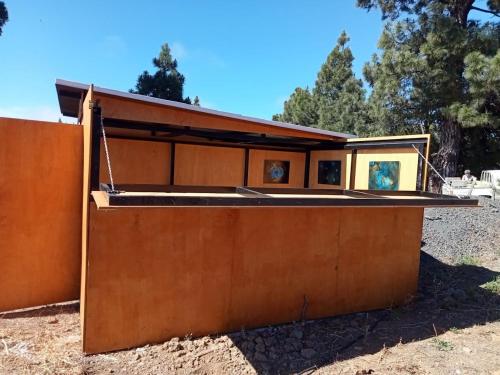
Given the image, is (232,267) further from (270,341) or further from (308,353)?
(308,353)

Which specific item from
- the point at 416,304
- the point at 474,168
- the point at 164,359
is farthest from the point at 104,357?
the point at 474,168

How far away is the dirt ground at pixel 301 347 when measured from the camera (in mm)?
4395

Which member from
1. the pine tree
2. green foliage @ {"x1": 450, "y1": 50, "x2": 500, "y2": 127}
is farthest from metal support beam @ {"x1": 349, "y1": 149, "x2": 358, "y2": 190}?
the pine tree

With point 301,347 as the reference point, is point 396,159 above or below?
above

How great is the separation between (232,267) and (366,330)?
2.31 metres

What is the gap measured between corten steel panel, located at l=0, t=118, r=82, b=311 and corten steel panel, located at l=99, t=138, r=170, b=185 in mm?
1623

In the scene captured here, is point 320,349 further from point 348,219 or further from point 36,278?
point 36,278

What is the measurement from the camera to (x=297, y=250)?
580 cm

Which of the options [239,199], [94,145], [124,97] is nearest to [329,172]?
[124,97]

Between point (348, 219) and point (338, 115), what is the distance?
1951 cm

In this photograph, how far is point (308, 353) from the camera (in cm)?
489

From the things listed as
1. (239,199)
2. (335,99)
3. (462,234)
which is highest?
(335,99)

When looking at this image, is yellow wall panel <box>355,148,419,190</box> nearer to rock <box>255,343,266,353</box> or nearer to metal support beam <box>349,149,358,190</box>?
metal support beam <box>349,149,358,190</box>

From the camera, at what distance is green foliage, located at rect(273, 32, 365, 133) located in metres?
23.2
